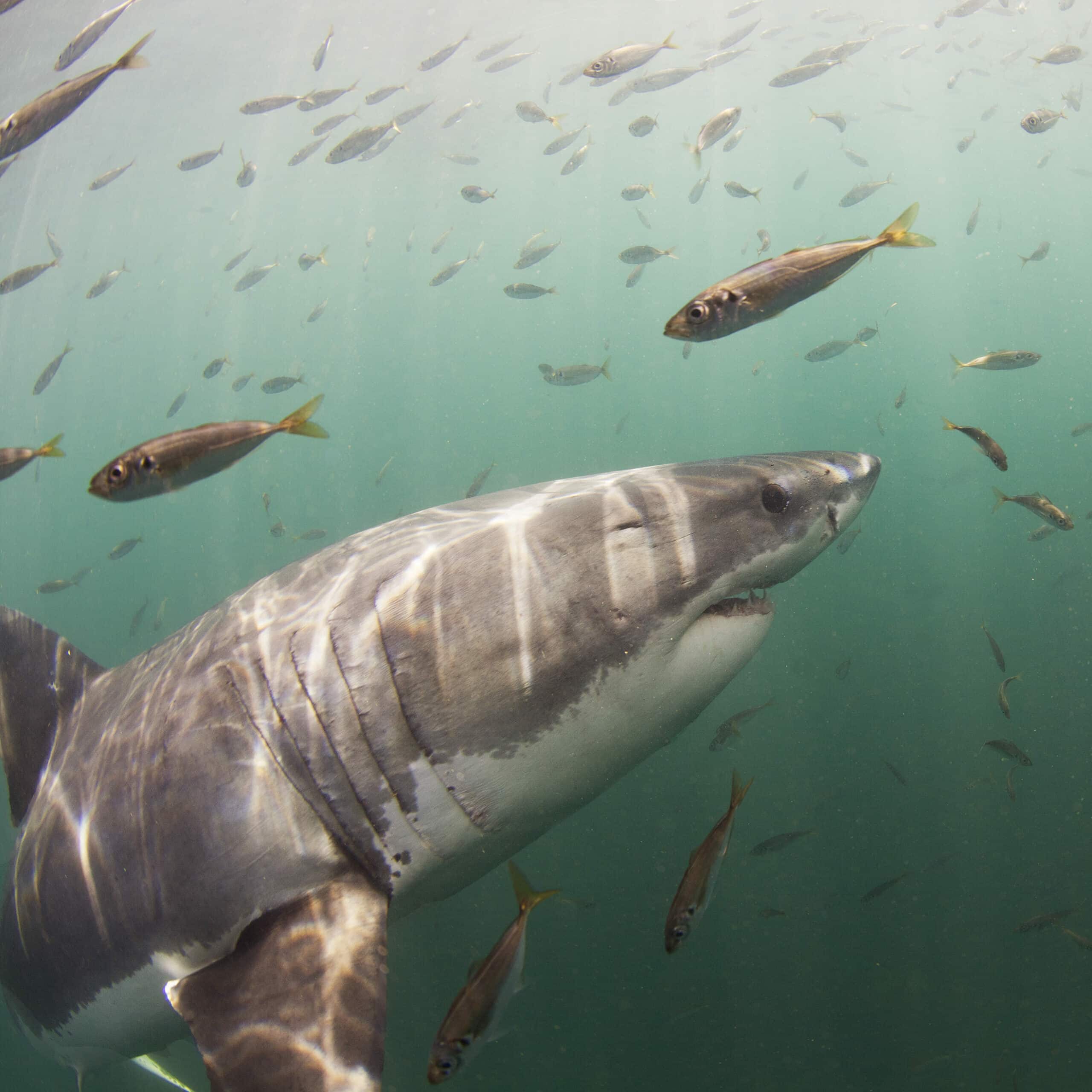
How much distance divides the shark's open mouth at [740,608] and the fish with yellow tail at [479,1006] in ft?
3.33

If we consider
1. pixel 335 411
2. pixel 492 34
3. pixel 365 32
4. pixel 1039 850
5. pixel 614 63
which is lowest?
pixel 335 411

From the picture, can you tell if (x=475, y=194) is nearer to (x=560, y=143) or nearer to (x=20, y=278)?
(x=560, y=143)

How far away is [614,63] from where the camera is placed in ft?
19.7

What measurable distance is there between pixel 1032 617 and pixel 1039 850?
10272 mm

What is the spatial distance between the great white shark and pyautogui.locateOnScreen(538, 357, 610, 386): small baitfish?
6673mm

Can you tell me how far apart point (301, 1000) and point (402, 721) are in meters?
0.74

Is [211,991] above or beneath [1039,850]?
above

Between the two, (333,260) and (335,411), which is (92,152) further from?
(335,411)

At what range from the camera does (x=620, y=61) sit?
606cm

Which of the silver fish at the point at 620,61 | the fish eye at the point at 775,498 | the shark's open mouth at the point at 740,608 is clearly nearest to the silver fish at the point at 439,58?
the silver fish at the point at 620,61

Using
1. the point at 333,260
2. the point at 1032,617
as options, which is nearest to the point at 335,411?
the point at 333,260

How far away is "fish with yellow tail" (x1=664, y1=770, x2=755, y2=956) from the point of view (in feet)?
7.32

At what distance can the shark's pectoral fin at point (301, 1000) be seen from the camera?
1.58 m

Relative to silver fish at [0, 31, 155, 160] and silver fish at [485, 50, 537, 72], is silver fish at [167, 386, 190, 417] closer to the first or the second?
silver fish at [485, 50, 537, 72]
